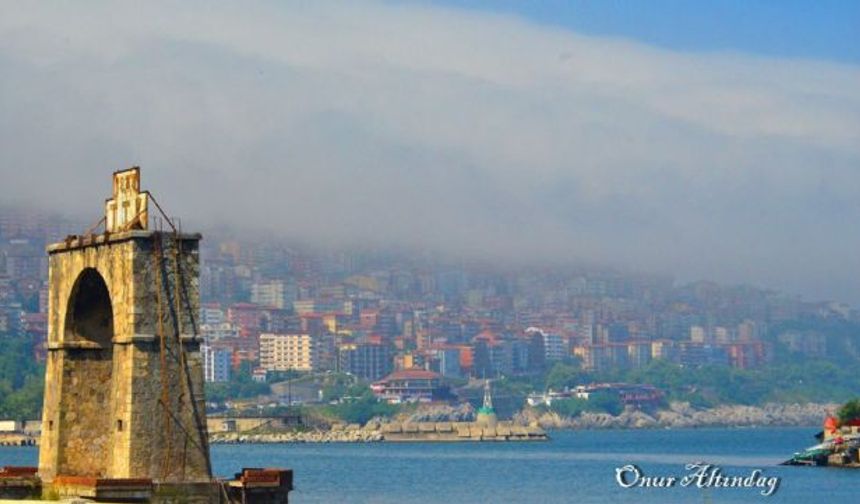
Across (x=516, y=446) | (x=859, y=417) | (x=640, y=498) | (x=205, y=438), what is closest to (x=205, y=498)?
(x=205, y=438)

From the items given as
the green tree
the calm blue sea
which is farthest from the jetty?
the green tree

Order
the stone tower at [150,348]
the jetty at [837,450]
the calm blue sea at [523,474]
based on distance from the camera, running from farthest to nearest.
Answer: the jetty at [837,450], the calm blue sea at [523,474], the stone tower at [150,348]

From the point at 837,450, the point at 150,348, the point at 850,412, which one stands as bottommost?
the point at 837,450

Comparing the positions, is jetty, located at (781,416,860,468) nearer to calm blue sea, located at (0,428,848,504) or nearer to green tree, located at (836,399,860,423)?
calm blue sea, located at (0,428,848,504)

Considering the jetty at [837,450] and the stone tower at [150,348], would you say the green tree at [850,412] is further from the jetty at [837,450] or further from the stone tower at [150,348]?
the stone tower at [150,348]

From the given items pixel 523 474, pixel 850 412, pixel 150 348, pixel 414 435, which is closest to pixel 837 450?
pixel 850 412

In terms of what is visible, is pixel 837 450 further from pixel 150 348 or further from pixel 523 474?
pixel 150 348

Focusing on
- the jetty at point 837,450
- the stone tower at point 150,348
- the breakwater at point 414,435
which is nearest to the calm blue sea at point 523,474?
the jetty at point 837,450

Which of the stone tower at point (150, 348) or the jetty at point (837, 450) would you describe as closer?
the stone tower at point (150, 348)

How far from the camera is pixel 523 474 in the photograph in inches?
3856

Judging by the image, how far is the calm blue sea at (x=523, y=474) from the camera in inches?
2820

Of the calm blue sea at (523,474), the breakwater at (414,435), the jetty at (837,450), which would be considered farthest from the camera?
the breakwater at (414,435)

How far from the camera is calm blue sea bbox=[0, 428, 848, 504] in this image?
235 feet

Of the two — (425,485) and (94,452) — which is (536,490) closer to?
(425,485)
